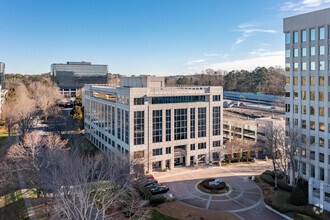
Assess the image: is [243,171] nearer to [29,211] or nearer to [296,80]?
[296,80]

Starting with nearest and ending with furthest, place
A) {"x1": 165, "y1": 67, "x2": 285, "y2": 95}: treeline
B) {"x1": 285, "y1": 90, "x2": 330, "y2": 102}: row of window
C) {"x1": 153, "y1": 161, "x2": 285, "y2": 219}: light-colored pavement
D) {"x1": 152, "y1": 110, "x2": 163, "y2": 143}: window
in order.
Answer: {"x1": 153, "y1": 161, "x2": 285, "y2": 219}: light-colored pavement → {"x1": 285, "y1": 90, "x2": 330, "y2": 102}: row of window → {"x1": 152, "y1": 110, "x2": 163, "y2": 143}: window → {"x1": 165, "y1": 67, "x2": 285, "y2": 95}: treeline

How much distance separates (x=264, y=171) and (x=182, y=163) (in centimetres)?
1384

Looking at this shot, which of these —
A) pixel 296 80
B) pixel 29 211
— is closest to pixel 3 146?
pixel 29 211

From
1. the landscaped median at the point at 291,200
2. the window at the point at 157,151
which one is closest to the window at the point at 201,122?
the window at the point at 157,151

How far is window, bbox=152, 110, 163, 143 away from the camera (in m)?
43.3

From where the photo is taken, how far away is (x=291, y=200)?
1179 inches

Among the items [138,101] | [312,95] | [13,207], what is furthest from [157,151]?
[312,95]

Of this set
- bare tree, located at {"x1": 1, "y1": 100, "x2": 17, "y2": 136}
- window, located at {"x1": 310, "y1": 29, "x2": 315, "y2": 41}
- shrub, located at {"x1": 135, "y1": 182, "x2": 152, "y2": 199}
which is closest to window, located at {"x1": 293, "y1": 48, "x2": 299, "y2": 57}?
window, located at {"x1": 310, "y1": 29, "x2": 315, "y2": 41}

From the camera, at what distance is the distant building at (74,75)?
162 m

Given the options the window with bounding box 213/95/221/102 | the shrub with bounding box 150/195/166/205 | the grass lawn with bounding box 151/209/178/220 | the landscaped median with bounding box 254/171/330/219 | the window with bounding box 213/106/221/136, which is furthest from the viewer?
the window with bounding box 213/106/221/136

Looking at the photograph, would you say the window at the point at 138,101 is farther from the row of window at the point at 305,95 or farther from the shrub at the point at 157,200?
the row of window at the point at 305,95

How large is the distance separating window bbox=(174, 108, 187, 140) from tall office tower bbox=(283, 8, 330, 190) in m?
16.7

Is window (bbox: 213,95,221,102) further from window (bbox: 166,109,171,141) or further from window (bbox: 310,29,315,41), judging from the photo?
window (bbox: 310,29,315,41)

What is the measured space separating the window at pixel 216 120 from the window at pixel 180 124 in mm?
6300
